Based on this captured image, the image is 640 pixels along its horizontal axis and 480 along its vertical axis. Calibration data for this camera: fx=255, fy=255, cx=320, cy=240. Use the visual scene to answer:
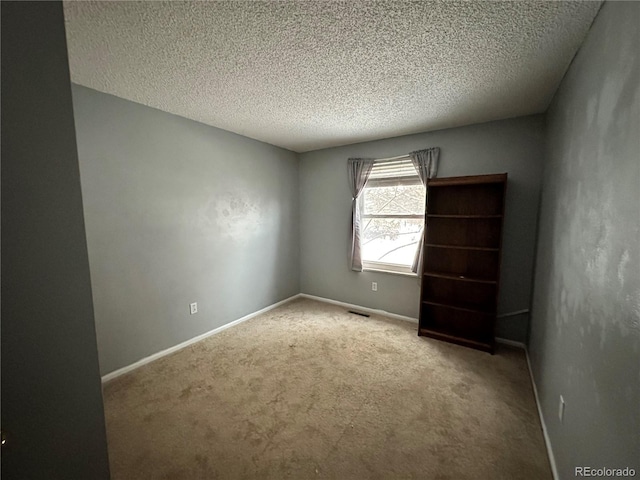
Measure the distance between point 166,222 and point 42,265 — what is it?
188 cm

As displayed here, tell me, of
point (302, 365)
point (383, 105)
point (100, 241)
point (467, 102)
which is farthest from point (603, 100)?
point (100, 241)

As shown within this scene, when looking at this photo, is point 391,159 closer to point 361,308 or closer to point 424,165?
point 424,165

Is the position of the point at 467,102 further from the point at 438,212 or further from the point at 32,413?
the point at 32,413

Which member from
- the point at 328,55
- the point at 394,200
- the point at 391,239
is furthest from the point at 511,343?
the point at 328,55

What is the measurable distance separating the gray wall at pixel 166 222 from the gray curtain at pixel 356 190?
1091 mm

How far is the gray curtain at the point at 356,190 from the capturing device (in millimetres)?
3410

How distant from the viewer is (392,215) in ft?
11.0

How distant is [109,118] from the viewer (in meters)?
2.05

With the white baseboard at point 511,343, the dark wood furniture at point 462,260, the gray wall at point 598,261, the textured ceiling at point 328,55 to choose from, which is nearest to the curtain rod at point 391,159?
the dark wood furniture at point 462,260

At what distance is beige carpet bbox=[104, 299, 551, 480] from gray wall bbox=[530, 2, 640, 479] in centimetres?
38

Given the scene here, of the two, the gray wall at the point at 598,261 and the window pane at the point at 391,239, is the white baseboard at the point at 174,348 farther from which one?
the gray wall at the point at 598,261

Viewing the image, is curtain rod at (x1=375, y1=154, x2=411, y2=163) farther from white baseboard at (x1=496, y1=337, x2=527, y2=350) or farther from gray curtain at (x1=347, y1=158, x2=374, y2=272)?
white baseboard at (x1=496, y1=337, x2=527, y2=350)

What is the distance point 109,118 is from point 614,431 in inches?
132

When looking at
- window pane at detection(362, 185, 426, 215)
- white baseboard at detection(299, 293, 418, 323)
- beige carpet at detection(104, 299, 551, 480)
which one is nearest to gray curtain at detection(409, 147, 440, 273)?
window pane at detection(362, 185, 426, 215)
